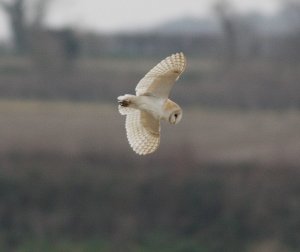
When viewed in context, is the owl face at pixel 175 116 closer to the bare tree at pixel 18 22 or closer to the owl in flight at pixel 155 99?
the owl in flight at pixel 155 99

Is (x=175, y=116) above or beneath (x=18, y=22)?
beneath

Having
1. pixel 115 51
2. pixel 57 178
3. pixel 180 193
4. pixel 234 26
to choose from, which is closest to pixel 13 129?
pixel 57 178

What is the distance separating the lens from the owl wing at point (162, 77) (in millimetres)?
5867

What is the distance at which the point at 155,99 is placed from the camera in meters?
5.82

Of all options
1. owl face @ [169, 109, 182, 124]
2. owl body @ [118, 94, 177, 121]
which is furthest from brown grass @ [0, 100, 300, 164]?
owl face @ [169, 109, 182, 124]

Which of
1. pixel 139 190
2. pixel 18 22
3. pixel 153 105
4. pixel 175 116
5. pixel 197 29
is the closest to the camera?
pixel 175 116

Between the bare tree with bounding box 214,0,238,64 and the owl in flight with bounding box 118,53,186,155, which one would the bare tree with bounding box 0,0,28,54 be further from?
the owl in flight with bounding box 118,53,186,155

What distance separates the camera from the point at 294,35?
128 ft

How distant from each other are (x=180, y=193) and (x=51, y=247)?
301cm

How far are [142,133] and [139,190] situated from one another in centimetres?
1861

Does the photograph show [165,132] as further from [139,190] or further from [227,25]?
[227,25]

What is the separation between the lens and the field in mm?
23375

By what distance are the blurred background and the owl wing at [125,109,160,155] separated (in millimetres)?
16413

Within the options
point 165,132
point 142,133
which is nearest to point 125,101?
point 142,133
